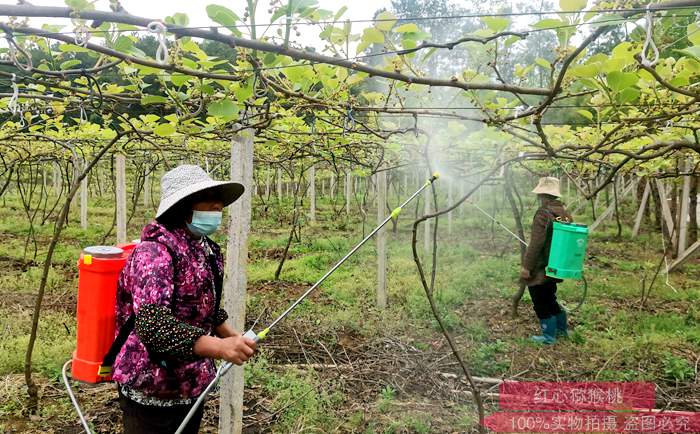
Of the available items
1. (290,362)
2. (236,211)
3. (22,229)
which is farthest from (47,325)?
(22,229)

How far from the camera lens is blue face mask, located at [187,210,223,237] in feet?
6.01

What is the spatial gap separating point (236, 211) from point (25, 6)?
1.41 m

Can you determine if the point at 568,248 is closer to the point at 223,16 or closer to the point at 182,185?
the point at 182,185

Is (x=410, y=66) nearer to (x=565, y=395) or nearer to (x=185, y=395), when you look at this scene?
(x=185, y=395)

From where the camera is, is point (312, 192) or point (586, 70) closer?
point (586, 70)

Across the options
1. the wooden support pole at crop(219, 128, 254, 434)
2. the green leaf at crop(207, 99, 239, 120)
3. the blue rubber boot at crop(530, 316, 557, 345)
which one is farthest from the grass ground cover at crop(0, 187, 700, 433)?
the green leaf at crop(207, 99, 239, 120)

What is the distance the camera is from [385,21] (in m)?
1.73

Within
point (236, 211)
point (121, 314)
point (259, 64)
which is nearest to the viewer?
point (259, 64)

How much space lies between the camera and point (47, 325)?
4.78 metres

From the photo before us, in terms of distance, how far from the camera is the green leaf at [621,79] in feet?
4.88

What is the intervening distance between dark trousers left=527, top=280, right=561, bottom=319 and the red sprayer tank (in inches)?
159

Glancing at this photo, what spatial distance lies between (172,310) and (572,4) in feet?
5.35

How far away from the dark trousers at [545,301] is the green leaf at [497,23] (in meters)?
3.73

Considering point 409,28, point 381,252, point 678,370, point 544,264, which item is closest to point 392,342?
point 381,252
